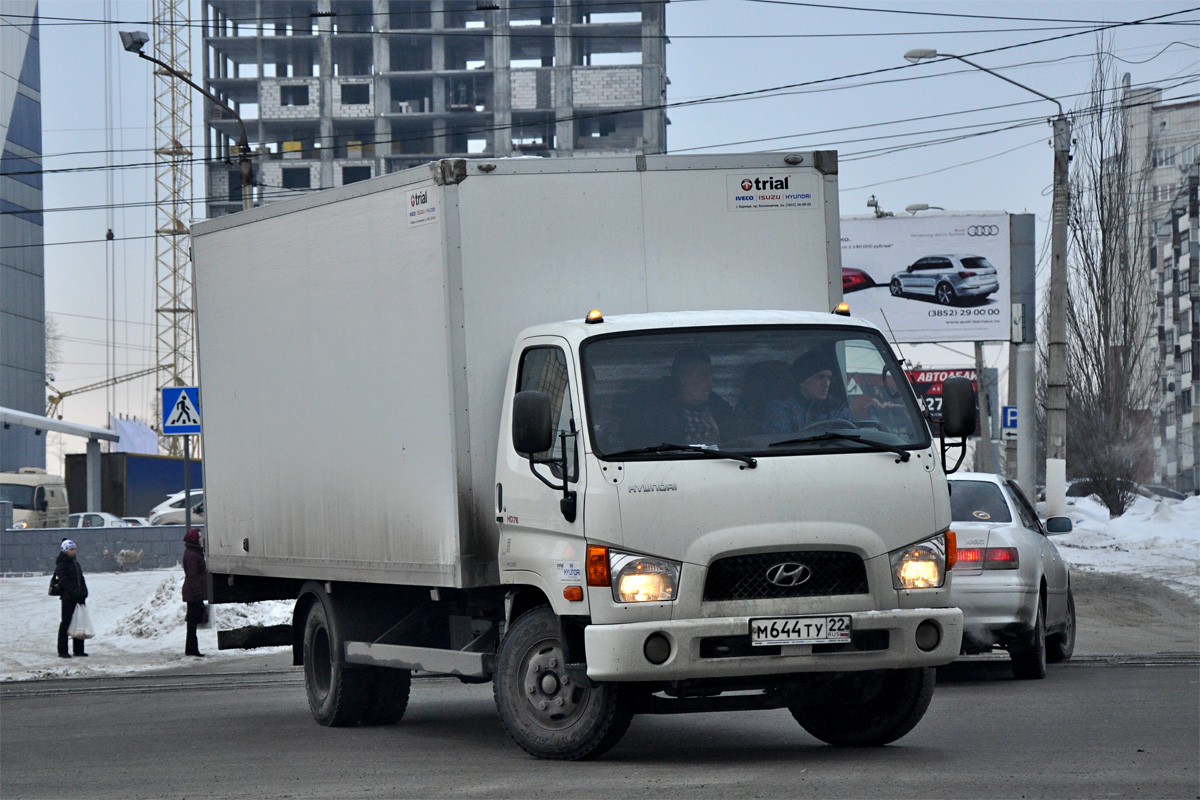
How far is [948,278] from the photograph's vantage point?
3969cm

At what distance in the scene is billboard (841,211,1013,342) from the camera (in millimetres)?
39469

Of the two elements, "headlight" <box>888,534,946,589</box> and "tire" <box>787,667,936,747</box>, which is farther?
"tire" <box>787,667,936,747</box>

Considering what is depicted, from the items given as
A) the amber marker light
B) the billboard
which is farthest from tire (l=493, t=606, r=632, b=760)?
the billboard

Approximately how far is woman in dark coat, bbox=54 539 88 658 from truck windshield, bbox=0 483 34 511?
28.7 m

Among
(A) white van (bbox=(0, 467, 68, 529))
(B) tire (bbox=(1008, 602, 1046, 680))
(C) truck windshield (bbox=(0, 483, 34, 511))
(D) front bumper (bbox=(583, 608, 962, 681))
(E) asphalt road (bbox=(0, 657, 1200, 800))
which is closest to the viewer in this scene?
(E) asphalt road (bbox=(0, 657, 1200, 800))

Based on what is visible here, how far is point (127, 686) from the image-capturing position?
A: 1628cm

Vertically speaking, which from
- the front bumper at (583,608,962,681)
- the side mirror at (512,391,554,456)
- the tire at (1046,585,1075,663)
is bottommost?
the tire at (1046,585,1075,663)

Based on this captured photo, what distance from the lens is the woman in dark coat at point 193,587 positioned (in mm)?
19953

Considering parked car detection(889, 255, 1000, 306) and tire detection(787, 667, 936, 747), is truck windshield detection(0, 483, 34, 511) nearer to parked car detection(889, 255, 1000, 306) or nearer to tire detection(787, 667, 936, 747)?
parked car detection(889, 255, 1000, 306)

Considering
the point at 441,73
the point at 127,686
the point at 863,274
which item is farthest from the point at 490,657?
the point at 441,73

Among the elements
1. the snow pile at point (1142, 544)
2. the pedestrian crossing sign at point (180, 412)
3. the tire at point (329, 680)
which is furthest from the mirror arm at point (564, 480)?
the snow pile at point (1142, 544)

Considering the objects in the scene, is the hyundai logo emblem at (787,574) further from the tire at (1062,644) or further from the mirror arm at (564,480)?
the tire at (1062,644)

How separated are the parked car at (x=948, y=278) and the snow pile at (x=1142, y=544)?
20.0 ft

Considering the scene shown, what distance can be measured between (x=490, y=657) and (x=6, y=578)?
2322cm
